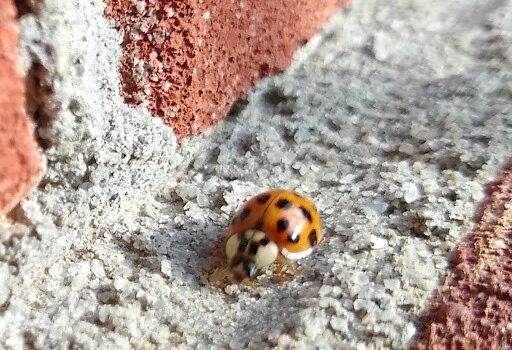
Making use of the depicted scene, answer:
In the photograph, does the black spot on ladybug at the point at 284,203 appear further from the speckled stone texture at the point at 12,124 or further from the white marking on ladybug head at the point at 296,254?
the speckled stone texture at the point at 12,124

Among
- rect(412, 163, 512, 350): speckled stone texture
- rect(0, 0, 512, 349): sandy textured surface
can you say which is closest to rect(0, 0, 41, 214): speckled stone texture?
rect(0, 0, 512, 349): sandy textured surface

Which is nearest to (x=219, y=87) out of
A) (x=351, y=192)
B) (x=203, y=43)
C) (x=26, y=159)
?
(x=203, y=43)

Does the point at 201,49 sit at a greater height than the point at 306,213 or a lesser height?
greater

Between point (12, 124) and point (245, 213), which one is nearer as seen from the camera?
point (12, 124)

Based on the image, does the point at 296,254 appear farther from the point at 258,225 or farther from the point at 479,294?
the point at 479,294

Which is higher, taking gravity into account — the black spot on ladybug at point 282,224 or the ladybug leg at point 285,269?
the black spot on ladybug at point 282,224

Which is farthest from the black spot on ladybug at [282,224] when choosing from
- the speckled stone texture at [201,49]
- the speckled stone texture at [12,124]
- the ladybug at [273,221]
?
the speckled stone texture at [12,124]

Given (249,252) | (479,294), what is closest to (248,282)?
(249,252)
